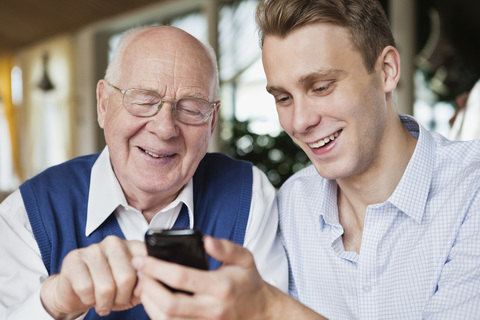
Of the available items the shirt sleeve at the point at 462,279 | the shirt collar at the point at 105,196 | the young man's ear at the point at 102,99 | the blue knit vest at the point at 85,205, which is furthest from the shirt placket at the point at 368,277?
the young man's ear at the point at 102,99

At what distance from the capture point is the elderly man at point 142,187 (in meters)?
1.36

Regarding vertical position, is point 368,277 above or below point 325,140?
below

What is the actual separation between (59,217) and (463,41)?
4.54m

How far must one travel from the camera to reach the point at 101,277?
86 cm

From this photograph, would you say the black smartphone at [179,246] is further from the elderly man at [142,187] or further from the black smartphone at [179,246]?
the elderly man at [142,187]

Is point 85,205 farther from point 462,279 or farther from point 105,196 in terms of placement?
point 462,279

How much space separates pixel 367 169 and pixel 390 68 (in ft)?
1.02

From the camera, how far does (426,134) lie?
1455mm

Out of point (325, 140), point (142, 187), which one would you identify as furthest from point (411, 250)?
point (142, 187)

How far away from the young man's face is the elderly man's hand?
0.65m

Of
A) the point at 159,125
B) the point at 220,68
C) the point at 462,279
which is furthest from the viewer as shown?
the point at 220,68

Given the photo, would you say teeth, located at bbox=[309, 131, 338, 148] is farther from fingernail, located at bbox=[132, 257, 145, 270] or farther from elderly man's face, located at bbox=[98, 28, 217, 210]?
fingernail, located at bbox=[132, 257, 145, 270]

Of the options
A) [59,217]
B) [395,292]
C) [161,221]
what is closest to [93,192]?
[59,217]

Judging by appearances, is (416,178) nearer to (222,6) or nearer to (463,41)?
(463,41)
